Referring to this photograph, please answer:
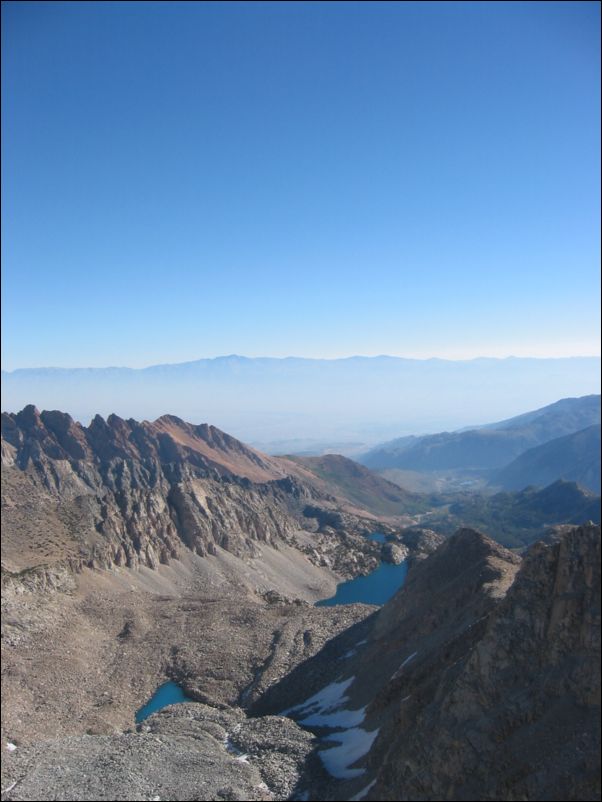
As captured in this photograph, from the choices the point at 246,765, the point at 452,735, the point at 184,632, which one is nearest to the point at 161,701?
the point at 184,632

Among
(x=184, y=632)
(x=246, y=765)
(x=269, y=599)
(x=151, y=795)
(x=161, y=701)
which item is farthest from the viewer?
(x=269, y=599)

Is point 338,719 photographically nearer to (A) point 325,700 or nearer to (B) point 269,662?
(A) point 325,700

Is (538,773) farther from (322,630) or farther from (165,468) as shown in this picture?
(165,468)

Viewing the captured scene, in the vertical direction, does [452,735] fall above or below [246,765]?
above

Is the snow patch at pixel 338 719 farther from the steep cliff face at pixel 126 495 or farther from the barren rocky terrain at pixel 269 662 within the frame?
the steep cliff face at pixel 126 495

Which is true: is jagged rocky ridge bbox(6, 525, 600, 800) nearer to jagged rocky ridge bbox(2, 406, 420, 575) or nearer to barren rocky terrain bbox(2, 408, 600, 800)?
barren rocky terrain bbox(2, 408, 600, 800)

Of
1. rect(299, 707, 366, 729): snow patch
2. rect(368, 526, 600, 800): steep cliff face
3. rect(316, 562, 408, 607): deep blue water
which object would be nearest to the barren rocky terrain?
rect(368, 526, 600, 800): steep cliff face

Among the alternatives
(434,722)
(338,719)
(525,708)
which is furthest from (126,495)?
(525,708)
